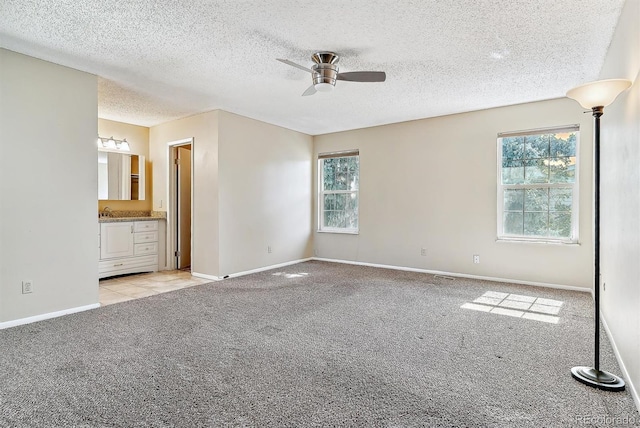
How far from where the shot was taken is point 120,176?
541 cm

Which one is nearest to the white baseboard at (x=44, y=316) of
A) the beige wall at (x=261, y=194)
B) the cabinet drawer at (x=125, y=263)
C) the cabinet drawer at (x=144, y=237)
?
the cabinet drawer at (x=125, y=263)

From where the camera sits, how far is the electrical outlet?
3.05 meters

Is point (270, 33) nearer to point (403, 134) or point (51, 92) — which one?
point (51, 92)

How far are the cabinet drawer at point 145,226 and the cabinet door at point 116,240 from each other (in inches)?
3.1

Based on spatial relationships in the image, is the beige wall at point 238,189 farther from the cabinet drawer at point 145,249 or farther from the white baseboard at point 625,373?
the white baseboard at point 625,373

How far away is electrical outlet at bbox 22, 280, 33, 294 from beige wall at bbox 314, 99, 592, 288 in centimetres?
444

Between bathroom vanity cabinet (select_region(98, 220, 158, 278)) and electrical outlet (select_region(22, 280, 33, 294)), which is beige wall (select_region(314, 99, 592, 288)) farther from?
electrical outlet (select_region(22, 280, 33, 294))

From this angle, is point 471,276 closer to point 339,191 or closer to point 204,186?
point 339,191

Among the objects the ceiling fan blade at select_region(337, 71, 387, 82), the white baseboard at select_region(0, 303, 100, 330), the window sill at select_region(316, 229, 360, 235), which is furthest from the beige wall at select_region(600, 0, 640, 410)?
the white baseboard at select_region(0, 303, 100, 330)

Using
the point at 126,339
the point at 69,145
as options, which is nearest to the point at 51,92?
the point at 69,145

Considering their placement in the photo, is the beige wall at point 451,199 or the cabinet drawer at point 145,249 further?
the cabinet drawer at point 145,249

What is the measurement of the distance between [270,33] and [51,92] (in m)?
2.25

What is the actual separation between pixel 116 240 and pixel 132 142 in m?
1.73

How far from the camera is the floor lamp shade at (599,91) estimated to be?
1920 mm
